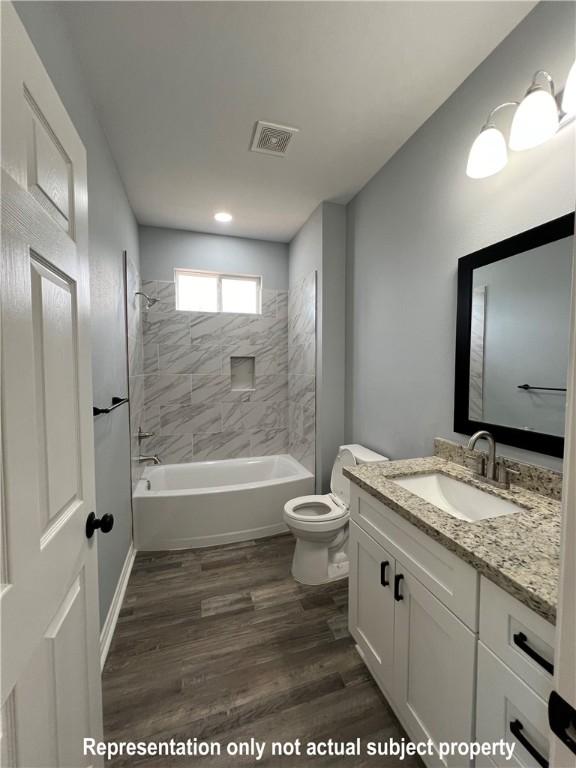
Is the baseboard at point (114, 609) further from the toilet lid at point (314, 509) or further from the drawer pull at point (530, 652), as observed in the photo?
the drawer pull at point (530, 652)

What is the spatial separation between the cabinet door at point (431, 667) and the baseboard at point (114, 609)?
130 centimetres

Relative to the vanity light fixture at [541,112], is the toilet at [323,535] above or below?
below

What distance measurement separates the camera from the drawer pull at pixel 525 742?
25.7 inches

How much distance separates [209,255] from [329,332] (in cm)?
159

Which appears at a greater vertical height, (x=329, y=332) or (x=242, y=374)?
(x=329, y=332)

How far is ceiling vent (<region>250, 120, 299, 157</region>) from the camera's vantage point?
1731 millimetres

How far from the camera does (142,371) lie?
2992mm

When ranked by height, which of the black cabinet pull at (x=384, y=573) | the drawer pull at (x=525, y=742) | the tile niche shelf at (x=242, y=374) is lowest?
the drawer pull at (x=525, y=742)

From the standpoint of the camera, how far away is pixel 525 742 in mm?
692

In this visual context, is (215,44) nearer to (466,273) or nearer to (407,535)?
(466,273)

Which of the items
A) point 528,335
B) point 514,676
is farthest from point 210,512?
point 528,335

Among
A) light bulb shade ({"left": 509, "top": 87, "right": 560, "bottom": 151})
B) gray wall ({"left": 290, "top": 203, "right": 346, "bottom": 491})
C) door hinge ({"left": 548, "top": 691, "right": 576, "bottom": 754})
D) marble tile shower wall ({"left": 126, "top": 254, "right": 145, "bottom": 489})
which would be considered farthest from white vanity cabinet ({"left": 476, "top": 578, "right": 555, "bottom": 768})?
marble tile shower wall ({"left": 126, "top": 254, "right": 145, "bottom": 489})

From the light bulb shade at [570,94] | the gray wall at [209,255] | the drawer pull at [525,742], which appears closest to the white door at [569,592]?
the drawer pull at [525,742]

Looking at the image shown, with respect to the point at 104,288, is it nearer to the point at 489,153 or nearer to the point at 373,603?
the point at 489,153
